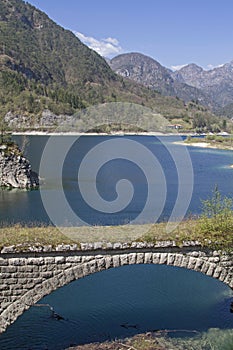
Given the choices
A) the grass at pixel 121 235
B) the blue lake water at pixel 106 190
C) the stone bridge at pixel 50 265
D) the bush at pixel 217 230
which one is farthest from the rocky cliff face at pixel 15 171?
the bush at pixel 217 230

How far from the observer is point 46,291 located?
1397 centimetres

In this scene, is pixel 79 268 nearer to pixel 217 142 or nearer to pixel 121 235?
pixel 121 235

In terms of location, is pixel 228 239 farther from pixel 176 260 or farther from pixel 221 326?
pixel 221 326

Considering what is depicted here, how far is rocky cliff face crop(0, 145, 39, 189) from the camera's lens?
51188mm

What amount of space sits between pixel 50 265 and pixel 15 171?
39.0 meters

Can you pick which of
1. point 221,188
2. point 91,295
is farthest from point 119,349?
point 221,188

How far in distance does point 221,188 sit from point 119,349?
131ft

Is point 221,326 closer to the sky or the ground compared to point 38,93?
closer to the ground

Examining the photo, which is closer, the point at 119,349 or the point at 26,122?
the point at 119,349

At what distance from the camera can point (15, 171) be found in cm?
5144

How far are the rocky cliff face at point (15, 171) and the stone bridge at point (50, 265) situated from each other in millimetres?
37730

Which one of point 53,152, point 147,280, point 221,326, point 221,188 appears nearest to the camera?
point 221,326

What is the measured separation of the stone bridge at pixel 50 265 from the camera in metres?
13.7

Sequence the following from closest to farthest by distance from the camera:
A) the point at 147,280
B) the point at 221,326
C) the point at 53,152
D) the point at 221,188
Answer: the point at 221,326 < the point at 147,280 < the point at 221,188 < the point at 53,152
